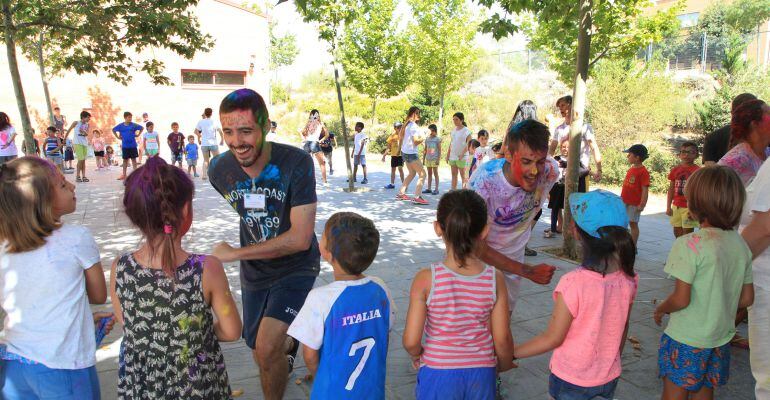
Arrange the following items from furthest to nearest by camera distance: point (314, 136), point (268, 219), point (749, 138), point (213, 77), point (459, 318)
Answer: point (213, 77) < point (314, 136) < point (749, 138) < point (268, 219) < point (459, 318)

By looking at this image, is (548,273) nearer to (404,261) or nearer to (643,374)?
(643,374)

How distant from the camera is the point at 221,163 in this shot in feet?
10.1

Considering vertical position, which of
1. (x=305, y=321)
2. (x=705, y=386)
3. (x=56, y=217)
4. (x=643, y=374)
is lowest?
(x=643, y=374)

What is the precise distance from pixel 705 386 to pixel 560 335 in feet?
3.44

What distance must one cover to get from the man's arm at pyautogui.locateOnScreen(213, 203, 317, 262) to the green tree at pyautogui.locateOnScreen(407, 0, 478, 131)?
19054 millimetres

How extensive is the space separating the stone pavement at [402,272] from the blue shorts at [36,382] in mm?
664

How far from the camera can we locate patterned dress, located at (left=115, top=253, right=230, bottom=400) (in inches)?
78.5

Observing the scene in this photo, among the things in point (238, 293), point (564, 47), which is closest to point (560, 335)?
point (238, 293)

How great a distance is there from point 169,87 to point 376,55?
1144 cm

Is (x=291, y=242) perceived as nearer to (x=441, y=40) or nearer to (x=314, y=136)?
(x=314, y=136)

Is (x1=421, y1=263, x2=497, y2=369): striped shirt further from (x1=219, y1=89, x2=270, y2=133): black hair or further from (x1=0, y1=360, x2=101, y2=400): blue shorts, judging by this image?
(x1=0, y1=360, x2=101, y2=400): blue shorts

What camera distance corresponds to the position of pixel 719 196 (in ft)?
8.38

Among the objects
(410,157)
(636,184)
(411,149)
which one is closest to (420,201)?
(410,157)

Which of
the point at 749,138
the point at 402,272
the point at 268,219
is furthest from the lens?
the point at 402,272
